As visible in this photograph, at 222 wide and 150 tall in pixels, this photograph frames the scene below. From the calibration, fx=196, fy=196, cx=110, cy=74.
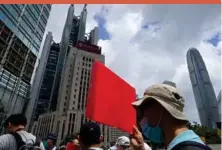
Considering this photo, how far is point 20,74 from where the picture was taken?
150 feet

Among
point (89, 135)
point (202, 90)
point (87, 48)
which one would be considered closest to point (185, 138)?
point (89, 135)

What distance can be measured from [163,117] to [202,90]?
116432 mm

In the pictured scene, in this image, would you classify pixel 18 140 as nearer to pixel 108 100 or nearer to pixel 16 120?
pixel 16 120

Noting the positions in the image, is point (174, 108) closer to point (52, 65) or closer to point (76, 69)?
point (76, 69)

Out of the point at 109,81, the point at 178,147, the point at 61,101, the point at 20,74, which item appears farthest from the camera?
the point at 61,101

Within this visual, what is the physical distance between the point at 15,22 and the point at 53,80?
48.4m

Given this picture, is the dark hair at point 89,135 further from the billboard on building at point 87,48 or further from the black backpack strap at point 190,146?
the billboard on building at point 87,48

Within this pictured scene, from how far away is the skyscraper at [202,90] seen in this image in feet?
325

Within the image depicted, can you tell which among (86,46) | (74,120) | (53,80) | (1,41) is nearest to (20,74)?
(1,41)

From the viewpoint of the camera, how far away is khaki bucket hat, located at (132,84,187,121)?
3.89 ft

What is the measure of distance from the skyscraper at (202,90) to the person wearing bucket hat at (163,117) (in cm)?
10751

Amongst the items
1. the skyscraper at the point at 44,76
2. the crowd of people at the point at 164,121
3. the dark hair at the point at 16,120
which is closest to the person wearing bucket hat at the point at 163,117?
the crowd of people at the point at 164,121

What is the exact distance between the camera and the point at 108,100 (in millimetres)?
2711

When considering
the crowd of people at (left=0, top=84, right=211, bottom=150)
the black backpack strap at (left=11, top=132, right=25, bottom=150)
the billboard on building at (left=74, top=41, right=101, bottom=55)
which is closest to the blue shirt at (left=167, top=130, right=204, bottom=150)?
the crowd of people at (left=0, top=84, right=211, bottom=150)
